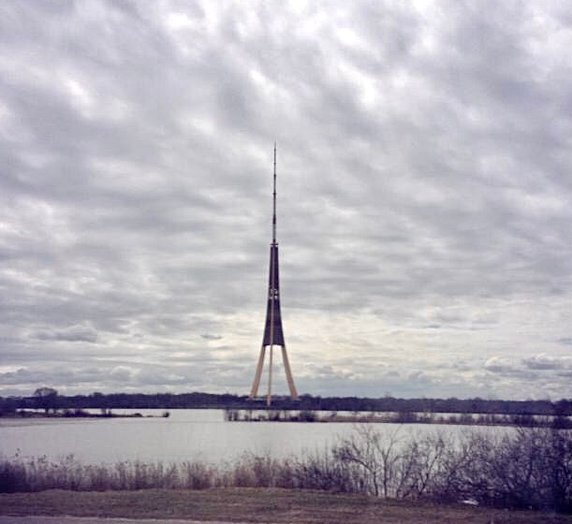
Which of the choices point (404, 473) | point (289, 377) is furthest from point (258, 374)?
point (404, 473)

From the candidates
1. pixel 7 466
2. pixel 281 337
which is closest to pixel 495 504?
pixel 7 466

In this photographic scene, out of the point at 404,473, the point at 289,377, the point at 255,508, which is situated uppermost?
the point at 289,377

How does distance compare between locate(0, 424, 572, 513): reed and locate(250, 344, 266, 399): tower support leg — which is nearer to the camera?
locate(0, 424, 572, 513): reed

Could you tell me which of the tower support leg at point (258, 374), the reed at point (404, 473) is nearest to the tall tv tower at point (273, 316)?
the tower support leg at point (258, 374)

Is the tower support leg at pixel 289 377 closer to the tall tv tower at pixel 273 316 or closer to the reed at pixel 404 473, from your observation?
the tall tv tower at pixel 273 316

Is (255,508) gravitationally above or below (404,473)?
below

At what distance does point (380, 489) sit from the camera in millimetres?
16844

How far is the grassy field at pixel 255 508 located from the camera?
12688mm

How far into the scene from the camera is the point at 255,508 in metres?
13.6

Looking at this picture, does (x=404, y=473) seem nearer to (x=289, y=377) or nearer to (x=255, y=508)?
(x=255, y=508)

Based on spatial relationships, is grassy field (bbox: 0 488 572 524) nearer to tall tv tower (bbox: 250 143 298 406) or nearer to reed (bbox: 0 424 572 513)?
reed (bbox: 0 424 572 513)

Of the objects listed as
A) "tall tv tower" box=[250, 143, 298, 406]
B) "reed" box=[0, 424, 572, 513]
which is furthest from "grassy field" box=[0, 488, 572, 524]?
"tall tv tower" box=[250, 143, 298, 406]

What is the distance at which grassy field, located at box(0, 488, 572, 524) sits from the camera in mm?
12688

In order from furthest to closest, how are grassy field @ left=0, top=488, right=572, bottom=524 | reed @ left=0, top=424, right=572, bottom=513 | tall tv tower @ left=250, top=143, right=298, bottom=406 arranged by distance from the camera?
tall tv tower @ left=250, top=143, right=298, bottom=406 < reed @ left=0, top=424, right=572, bottom=513 < grassy field @ left=0, top=488, right=572, bottom=524
